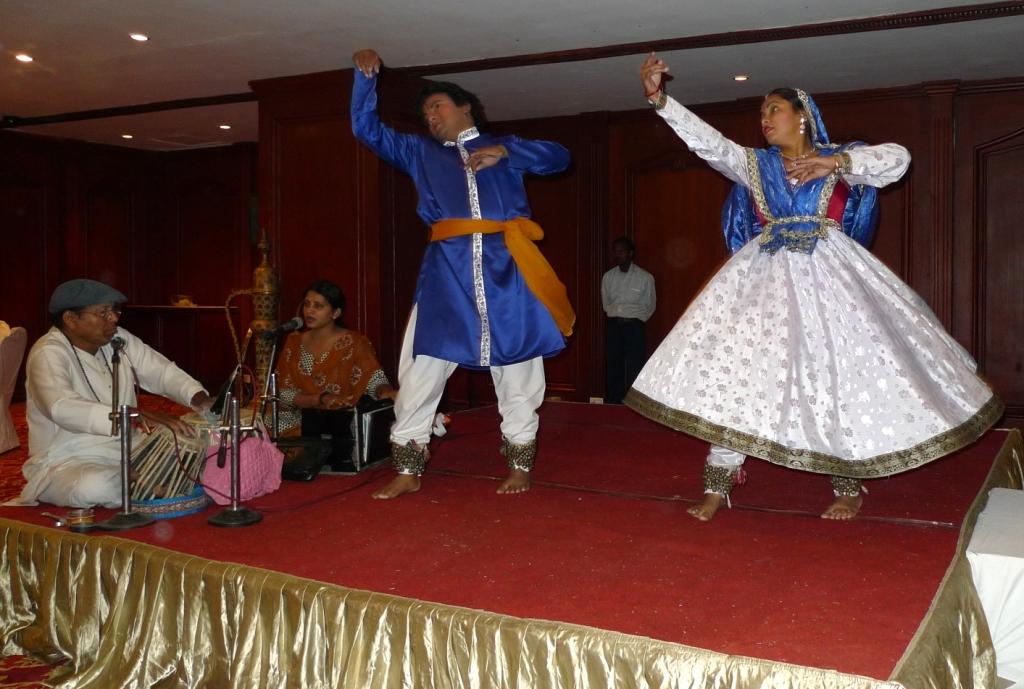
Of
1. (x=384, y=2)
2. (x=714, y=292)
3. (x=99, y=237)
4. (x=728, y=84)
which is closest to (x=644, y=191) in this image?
(x=728, y=84)

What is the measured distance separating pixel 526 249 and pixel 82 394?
1665 millimetres

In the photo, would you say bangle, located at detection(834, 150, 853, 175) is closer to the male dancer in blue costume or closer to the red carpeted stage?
the male dancer in blue costume


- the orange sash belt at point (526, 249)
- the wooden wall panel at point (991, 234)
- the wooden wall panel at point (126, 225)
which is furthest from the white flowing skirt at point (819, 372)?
the wooden wall panel at point (126, 225)

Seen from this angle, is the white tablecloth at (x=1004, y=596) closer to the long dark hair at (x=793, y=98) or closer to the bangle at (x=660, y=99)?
the long dark hair at (x=793, y=98)

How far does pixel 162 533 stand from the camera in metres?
2.92

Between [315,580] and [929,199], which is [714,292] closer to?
[315,580]

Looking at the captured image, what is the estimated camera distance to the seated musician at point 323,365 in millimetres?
4273

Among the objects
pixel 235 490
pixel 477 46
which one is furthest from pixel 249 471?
pixel 477 46

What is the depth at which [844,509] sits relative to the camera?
3.02 m

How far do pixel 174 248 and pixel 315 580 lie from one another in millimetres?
9417

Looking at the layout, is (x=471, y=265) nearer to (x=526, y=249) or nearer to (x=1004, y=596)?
(x=526, y=249)

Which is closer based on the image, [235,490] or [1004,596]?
[1004,596]

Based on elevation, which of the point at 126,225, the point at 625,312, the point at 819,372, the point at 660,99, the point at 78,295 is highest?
the point at 126,225

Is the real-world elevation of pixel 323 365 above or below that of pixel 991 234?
below
